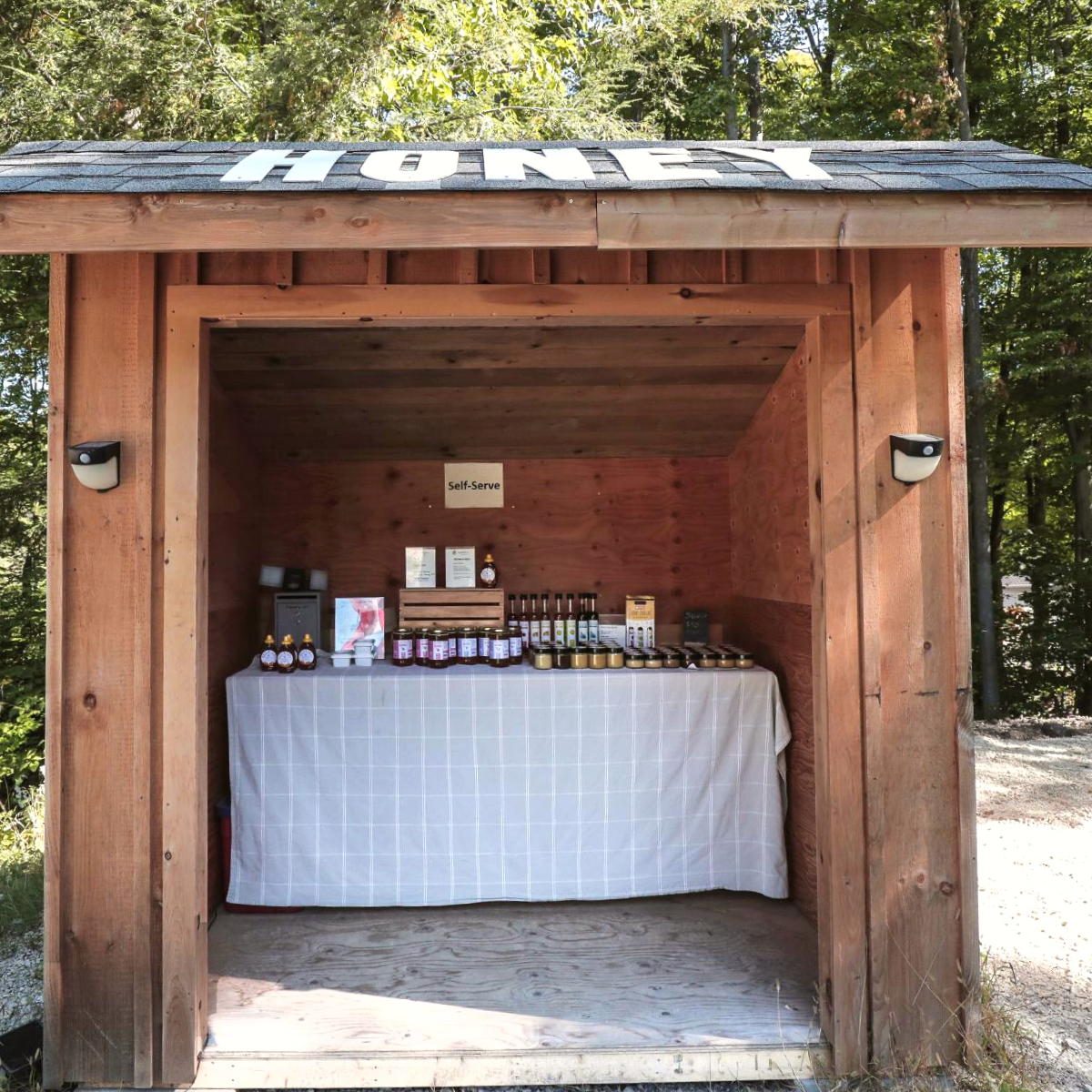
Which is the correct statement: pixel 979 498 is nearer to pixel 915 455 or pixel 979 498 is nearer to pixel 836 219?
pixel 915 455

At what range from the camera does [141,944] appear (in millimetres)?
2293

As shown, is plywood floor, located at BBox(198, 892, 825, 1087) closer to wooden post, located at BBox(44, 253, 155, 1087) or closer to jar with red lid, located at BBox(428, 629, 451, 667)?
wooden post, located at BBox(44, 253, 155, 1087)

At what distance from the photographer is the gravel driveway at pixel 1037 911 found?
2.70m

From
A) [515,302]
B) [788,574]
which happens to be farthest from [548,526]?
[515,302]

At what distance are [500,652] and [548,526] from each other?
0.86 metres

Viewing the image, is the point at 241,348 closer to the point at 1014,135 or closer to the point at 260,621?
the point at 260,621

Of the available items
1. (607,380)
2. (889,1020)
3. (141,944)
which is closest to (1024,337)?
(607,380)

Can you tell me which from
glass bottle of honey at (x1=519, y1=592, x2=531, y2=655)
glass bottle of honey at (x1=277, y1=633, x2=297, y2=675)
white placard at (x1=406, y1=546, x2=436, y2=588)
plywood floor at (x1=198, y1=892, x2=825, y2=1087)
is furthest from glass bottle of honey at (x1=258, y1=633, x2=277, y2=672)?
glass bottle of honey at (x1=519, y1=592, x2=531, y2=655)

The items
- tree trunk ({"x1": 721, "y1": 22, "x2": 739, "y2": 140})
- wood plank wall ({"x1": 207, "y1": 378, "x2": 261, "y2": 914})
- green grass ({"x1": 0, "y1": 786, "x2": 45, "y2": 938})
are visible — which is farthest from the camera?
tree trunk ({"x1": 721, "y1": 22, "x2": 739, "y2": 140})

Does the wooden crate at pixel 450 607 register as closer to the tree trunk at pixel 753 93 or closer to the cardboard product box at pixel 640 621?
the cardboard product box at pixel 640 621

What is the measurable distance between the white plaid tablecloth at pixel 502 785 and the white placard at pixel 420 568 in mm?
683

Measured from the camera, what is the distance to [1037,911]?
3607 mm

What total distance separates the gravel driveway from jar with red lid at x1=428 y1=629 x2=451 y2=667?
6.01ft

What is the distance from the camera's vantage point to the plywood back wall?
409 centimetres
